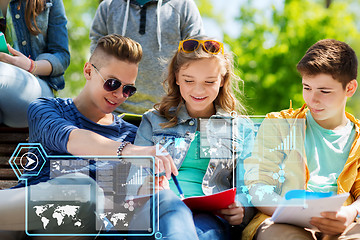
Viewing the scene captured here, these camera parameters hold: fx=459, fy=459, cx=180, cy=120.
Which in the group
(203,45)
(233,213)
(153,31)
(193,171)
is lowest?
(233,213)

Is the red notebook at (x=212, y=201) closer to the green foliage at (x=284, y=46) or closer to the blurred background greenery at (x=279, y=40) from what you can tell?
the blurred background greenery at (x=279, y=40)

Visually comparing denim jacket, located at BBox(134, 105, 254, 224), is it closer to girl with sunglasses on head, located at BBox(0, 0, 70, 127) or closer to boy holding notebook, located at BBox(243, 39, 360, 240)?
boy holding notebook, located at BBox(243, 39, 360, 240)

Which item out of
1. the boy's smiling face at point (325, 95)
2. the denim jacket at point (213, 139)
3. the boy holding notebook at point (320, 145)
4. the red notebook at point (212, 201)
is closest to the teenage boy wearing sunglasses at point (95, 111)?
the denim jacket at point (213, 139)

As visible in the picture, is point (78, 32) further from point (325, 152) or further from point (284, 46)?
point (325, 152)

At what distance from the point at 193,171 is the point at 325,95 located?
833mm

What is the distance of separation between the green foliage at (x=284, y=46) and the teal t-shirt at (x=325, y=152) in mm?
10969

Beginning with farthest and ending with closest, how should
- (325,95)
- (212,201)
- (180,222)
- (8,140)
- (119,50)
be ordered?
1. (8,140)
2. (119,50)
3. (325,95)
4. (212,201)
5. (180,222)

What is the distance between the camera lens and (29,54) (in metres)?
3.51

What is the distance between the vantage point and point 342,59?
258 cm

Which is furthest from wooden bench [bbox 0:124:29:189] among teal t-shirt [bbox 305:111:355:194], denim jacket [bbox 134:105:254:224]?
teal t-shirt [bbox 305:111:355:194]

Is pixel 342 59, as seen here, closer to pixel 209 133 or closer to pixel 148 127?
pixel 209 133

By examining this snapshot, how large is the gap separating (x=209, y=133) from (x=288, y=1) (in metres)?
12.9

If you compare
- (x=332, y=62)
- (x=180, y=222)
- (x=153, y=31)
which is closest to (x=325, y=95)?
(x=332, y=62)

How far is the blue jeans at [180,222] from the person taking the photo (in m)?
2.00
